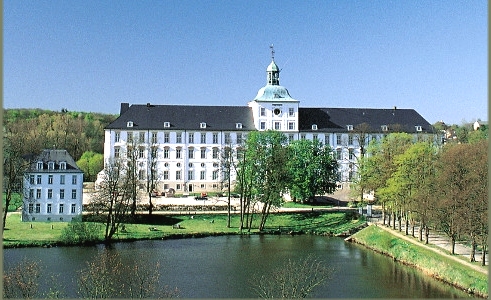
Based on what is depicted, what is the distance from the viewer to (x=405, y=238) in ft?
96.1

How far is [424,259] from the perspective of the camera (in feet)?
80.9

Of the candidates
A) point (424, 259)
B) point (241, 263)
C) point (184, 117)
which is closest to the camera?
point (424, 259)

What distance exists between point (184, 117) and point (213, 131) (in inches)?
109

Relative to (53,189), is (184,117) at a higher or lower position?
higher

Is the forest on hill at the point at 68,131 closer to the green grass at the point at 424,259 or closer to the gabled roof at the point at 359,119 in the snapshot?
the gabled roof at the point at 359,119

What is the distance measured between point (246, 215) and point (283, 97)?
15.1 meters

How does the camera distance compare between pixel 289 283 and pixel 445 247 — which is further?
pixel 445 247

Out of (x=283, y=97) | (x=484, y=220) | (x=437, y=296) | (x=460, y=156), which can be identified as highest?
(x=283, y=97)

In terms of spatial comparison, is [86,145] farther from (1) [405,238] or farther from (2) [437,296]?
(2) [437,296]

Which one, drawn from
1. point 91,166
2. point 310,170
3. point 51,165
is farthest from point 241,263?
point 91,166

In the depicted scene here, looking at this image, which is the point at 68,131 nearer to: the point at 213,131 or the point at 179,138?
the point at 179,138

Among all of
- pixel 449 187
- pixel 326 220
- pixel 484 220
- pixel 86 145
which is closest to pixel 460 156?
pixel 449 187

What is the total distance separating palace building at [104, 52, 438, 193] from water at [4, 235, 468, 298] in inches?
690

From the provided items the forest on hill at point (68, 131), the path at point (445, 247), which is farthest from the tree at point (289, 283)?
the forest on hill at point (68, 131)
